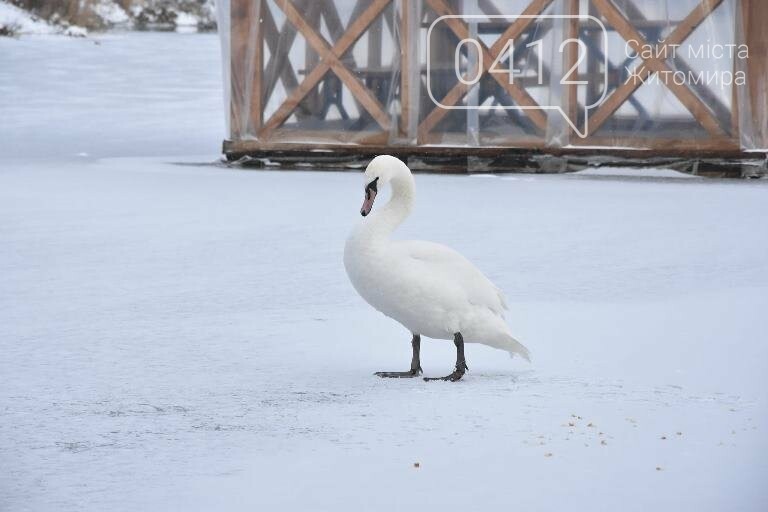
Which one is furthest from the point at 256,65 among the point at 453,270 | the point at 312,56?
the point at 453,270

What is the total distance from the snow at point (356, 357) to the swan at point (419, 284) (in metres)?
0.24

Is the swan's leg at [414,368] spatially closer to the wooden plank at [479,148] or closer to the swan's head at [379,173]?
the swan's head at [379,173]

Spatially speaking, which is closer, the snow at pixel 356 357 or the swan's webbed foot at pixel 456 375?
the snow at pixel 356 357

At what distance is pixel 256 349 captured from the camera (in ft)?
22.9

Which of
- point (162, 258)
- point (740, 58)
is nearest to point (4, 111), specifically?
point (740, 58)

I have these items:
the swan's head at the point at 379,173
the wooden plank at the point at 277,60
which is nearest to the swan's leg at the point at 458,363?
the swan's head at the point at 379,173

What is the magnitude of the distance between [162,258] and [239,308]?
6.36ft

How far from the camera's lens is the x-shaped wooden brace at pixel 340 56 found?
49.8 ft

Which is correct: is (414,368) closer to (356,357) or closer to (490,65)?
(356,357)

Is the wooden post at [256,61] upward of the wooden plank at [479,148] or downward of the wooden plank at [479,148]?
upward

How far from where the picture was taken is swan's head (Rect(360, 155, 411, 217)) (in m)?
6.22

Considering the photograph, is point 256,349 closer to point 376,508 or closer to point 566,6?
point 376,508

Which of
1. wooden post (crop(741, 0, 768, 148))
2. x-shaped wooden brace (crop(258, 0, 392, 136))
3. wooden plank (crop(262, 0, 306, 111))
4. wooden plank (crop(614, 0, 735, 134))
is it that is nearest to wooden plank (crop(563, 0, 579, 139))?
wooden plank (crop(614, 0, 735, 134))

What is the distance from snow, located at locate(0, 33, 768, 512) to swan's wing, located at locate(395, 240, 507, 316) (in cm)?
36
